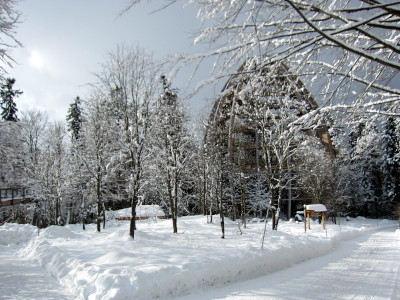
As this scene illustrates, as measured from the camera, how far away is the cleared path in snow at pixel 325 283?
18.0 ft

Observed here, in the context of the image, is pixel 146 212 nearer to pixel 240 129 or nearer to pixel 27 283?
pixel 240 129

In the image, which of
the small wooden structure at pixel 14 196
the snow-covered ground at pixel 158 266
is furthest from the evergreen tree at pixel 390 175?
the small wooden structure at pixel 14 196

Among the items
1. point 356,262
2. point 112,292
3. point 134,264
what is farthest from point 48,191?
point 356,262

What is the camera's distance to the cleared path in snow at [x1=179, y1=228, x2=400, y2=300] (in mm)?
5473

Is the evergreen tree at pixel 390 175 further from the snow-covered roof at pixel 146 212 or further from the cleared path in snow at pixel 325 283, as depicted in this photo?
the cleared path in snow at pixel 325 283

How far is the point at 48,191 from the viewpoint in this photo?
1017 inches

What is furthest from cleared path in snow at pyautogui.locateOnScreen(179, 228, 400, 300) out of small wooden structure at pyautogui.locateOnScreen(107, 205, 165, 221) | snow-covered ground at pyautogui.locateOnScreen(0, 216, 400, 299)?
small wooden structure at pyautogui.locateOnScreen(107, 205, 165, 221)

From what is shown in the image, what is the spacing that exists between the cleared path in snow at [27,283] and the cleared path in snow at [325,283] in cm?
327

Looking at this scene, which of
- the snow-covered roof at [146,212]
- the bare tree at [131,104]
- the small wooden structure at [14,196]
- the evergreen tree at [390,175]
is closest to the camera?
the bare tree at [131,104]

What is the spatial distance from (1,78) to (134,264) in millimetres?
7329

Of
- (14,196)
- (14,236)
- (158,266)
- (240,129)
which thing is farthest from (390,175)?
(14,196)

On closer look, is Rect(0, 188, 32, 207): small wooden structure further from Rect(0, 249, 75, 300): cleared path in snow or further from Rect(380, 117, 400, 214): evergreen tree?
Rect(380, 117, 400, 214): evergreen tree

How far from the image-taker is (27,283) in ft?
22.9

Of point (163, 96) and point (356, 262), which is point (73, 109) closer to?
point (163, 96)
